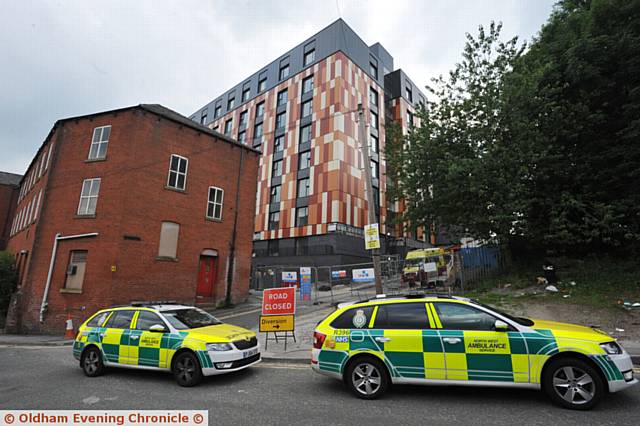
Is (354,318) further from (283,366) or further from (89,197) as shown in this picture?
(89,197)

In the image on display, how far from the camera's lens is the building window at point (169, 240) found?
16.0m

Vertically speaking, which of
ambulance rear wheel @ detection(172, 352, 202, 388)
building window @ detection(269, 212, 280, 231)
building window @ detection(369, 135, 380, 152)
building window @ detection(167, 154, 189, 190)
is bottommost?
ambulance rear wheel @ detection(172, 352, 202, 388)

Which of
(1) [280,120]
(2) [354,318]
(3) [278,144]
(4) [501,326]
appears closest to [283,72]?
(1) [280,120]

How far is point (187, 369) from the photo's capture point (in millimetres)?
6168

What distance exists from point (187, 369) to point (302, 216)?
2856 centimetres

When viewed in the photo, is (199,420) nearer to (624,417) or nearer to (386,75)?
(624,417)

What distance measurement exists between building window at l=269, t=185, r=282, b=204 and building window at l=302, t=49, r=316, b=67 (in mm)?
15320

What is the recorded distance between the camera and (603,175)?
539 inches

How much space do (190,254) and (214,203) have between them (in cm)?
330

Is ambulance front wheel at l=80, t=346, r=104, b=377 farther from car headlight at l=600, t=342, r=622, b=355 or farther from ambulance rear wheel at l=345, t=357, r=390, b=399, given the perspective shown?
car headlight at l=600, t=342, r=622, b=355

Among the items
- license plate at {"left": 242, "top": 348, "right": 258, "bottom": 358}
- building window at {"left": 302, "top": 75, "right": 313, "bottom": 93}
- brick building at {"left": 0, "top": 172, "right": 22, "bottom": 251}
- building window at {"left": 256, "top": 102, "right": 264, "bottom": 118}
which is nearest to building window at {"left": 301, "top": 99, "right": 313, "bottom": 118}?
building window at {"left": 302, "top": 75, "right": 313, "bottom": 93}

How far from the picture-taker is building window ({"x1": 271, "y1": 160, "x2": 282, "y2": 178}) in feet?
126

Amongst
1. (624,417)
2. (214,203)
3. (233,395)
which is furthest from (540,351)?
(214,203)

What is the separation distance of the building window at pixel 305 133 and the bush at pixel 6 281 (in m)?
26.7
